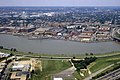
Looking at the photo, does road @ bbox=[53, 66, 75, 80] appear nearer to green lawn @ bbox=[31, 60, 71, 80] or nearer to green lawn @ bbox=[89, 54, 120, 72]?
green lawn @ bbox=[31, 60, 71, 80]

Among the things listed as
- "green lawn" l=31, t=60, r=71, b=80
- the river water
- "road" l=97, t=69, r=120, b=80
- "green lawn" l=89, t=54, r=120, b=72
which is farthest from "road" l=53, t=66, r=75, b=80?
the river water

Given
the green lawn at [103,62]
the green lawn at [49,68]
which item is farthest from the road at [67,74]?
the green lawn at [103,62]

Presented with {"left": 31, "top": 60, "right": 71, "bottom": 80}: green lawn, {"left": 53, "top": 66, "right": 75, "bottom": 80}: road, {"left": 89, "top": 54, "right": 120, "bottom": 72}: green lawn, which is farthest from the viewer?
{"left": 89, "top": 54, "right": 120, "bottom": 72}: green lawn

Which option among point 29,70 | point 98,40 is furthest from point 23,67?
point 98,40

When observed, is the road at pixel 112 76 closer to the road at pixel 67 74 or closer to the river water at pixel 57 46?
the road at pixel 67 74

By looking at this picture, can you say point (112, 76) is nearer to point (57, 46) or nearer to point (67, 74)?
point (67, 74)

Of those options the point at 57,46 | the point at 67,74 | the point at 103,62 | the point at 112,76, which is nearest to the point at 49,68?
the point at 67,74

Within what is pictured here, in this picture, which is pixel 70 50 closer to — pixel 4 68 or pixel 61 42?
pixel 61 42
